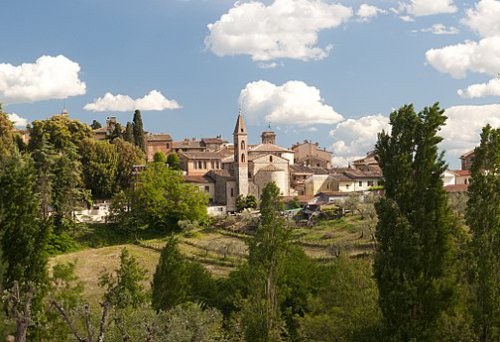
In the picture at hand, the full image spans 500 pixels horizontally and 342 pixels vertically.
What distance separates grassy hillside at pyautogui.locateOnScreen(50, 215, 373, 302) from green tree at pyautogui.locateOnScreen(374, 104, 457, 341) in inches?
911

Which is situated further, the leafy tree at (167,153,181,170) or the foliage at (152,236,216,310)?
the leafy tree at (167,153,181,170)

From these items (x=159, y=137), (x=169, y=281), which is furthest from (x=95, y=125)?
(x=169, y=281)

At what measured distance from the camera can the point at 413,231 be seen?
16.6 metres

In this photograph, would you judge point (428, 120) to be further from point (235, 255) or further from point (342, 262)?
point (235, 255)

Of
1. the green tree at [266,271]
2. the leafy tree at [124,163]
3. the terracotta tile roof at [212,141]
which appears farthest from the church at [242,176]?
the green tree at [266,271]

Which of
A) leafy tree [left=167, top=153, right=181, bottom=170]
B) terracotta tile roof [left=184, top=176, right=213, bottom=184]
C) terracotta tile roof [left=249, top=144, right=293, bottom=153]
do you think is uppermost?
terracotta tile roof [left=249, top=144, right=293, bottom=153]

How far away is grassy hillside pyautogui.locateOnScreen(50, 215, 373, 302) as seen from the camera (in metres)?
42.2

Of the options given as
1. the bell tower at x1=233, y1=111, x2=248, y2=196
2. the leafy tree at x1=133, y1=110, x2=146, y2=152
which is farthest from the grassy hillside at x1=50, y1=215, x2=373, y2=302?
the leafy tree at x1=133, y1=110, x2=146, y2=152

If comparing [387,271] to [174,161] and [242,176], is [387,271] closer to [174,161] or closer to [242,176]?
[242,176]

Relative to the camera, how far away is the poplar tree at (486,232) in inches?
662

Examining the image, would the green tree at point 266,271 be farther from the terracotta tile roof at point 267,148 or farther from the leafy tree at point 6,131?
the terracotta tile roof at point 267,148

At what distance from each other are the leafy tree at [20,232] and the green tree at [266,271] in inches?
297

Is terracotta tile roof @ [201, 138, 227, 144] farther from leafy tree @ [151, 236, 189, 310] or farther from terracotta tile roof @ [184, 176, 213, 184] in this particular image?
leafy tree @ [151, 236, 189, 310]

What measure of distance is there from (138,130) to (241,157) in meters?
21.5
